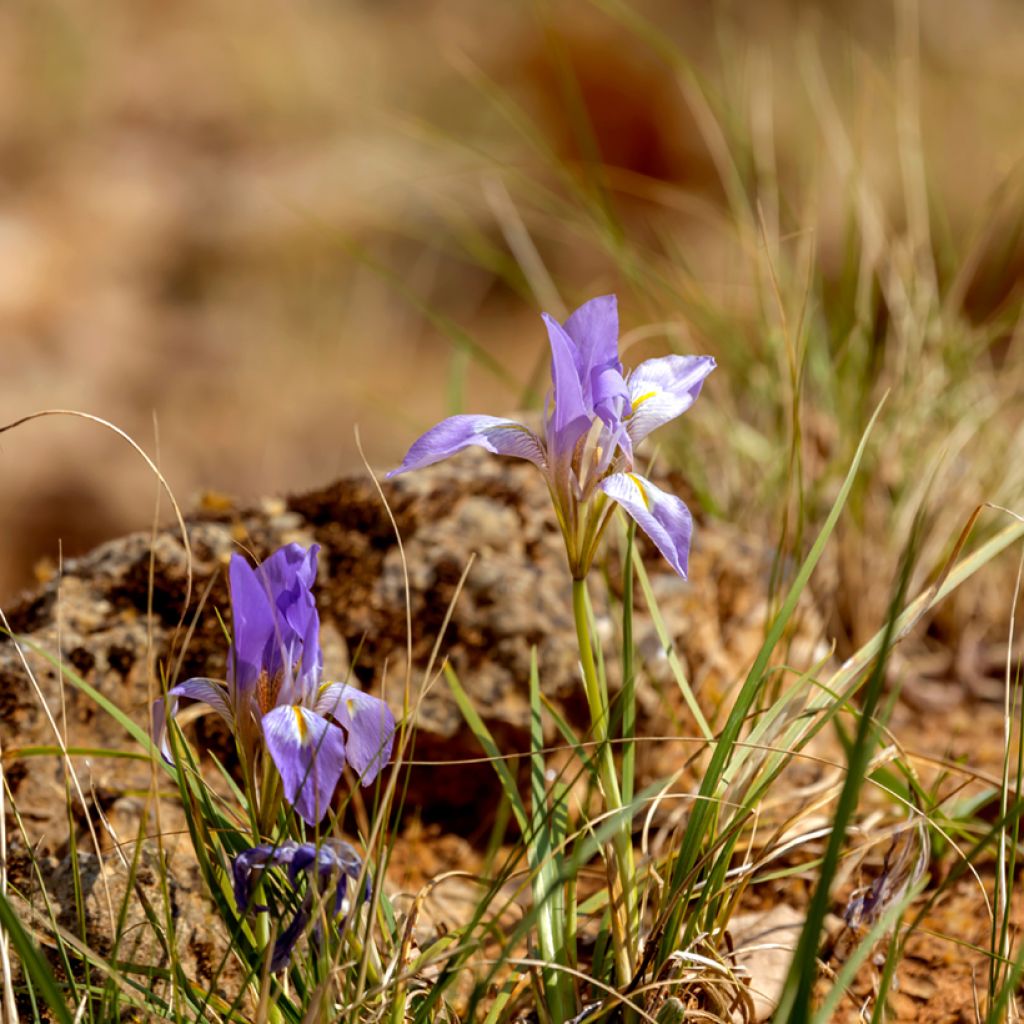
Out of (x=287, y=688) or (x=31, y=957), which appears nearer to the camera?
(x=31, y=957)

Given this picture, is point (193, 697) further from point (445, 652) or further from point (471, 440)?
point (445, 652)

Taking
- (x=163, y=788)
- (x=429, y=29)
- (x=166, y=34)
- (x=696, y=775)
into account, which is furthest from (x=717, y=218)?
(x=166, y=34)

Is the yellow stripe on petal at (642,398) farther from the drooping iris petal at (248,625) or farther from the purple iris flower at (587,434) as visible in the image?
the drooping iris petal at (248,625)

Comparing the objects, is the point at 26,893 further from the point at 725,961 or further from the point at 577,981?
the point at 725,961

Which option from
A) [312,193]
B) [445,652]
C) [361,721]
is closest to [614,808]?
[361,721]

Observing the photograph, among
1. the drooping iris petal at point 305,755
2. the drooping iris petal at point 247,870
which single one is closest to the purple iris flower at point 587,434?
the drooping iris petal at point 305,755

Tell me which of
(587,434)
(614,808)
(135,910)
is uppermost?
(587,434)

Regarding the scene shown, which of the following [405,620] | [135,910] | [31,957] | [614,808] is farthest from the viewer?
[405,620]

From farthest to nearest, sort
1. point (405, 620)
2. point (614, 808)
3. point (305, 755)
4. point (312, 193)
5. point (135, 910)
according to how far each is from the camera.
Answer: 1. point (312, 193)
2. point (405, 620)
3. point (135, 910)
4. point (614, 808)
5. point (305, 755)
